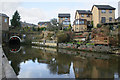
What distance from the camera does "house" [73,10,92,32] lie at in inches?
1326

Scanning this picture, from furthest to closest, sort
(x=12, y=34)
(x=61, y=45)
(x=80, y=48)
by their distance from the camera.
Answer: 1. (x=12, y=34)
2. (x=61, y=45)
3. (x=80, y=48)

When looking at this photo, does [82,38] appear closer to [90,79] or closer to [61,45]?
[61,45]

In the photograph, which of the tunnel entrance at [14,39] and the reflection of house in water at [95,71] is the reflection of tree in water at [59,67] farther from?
the tunnel entrance at [14,39]

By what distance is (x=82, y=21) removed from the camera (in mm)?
33781

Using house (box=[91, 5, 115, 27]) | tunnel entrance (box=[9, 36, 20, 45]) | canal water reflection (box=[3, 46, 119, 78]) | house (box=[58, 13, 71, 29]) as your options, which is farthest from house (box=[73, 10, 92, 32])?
tunnel entrance (box=[9, 36, 20, 45])

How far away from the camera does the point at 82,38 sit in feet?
90.8

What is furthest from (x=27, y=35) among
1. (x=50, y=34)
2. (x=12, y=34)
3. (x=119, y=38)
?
Answer: (x=119, y=38)

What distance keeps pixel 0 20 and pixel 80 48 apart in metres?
35.5

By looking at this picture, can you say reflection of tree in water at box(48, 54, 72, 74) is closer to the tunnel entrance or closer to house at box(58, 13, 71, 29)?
the tunnel entrance

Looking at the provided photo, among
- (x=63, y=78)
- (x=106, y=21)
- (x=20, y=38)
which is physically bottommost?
(x=63, y=78)

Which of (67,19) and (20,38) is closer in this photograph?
(20,38)

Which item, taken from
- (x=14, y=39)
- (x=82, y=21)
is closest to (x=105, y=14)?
(x=82, y=21)

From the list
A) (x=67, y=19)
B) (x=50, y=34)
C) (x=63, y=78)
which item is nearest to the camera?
(x=63, y=78)

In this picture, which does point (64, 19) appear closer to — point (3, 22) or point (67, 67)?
point (3, 22)
